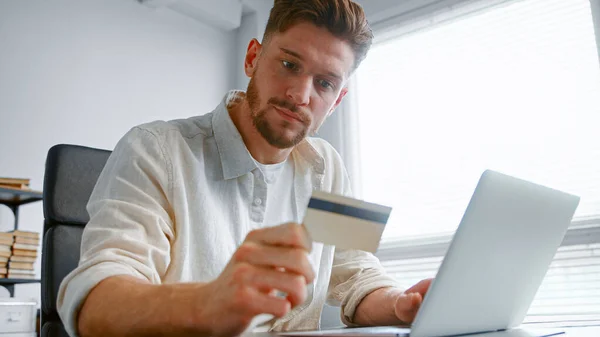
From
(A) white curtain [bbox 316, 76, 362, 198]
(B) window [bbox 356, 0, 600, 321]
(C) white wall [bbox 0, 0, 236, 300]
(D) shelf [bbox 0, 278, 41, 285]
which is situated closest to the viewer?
(D) shelf [bbox 0, 278, 41, 285]

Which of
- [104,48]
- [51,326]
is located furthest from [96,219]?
[104,48]

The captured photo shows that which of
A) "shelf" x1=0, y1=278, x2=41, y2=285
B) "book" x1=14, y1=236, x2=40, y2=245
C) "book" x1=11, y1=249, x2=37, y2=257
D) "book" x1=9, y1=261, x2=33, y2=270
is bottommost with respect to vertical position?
"shelf" x1=0, y1=278, x2=41, y2=285

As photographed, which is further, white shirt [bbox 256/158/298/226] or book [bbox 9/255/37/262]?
book [bbox 9/255/37/262]

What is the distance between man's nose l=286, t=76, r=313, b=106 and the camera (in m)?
1.19

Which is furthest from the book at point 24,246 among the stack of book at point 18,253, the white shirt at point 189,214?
the white shirt at point 189,214

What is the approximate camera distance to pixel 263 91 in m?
1.23

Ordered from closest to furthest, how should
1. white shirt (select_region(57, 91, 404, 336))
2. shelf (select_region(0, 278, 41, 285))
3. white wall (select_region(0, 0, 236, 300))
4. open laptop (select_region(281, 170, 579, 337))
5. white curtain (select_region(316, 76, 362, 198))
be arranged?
open laptop (select_region(281, 170, 579, 337)) < white shirt (select_region(57, 91, 404, 336)) < shelf (select_region(0, 278, 41, 285)) < white wall (select_region(0, 0, 236, 300)) < white curtain (select_region(316, 76, 362, 198))

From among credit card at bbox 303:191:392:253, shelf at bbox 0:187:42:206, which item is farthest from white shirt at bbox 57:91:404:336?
shelf at bbox 0:187:42:206

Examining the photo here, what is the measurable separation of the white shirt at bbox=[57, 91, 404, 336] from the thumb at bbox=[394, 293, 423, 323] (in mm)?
189

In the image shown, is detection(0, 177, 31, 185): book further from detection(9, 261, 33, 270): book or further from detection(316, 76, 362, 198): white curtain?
detection(316, 76, 362, 198): white curtain

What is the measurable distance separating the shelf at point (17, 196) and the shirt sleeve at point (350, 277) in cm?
156

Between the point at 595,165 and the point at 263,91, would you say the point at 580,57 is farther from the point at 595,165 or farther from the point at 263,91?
the point at 263,91

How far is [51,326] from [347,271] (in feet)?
2.39

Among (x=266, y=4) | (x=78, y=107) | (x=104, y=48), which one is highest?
(x=266, y=4)
